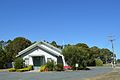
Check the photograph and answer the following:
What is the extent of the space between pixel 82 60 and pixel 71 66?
230cm

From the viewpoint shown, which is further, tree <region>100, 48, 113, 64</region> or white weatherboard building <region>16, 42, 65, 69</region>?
tree <region>100, 48, 113, 64</region>

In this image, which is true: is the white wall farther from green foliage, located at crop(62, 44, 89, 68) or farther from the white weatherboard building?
green foliage, located at crop(62, 44, 89, 68)

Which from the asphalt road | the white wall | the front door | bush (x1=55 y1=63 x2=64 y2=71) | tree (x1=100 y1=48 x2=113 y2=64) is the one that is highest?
tree (x1=100 y1=48 x2=113 y2=64)

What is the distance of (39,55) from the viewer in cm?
5734

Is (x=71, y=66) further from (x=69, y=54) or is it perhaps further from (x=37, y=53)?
(x=37, y=53)

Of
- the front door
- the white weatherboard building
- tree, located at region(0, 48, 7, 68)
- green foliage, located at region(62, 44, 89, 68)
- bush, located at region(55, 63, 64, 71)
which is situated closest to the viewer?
bush, located at region(55, 63, 64, 71)

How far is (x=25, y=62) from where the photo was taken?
58.1m

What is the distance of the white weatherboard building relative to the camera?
5722 centimetres

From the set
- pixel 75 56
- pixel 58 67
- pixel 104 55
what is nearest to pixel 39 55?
pixel 75 56

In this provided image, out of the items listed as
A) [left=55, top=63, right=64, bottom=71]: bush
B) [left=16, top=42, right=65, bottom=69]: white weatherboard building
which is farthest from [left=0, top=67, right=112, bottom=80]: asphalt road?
[left=16, top=42, right=65, bottom=69]: white weatherboard building

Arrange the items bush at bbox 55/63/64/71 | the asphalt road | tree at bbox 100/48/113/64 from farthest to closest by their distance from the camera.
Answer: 1. tree at bbox 100/48/113/64
2. bush at bbox 55/63/64/71
3. the asphalt road

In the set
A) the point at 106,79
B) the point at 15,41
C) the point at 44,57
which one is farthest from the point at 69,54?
the point at 15,41

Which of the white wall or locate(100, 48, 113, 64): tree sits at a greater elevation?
locate(100, 48, 113, 64): tree

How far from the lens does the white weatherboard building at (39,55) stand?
188 ft
